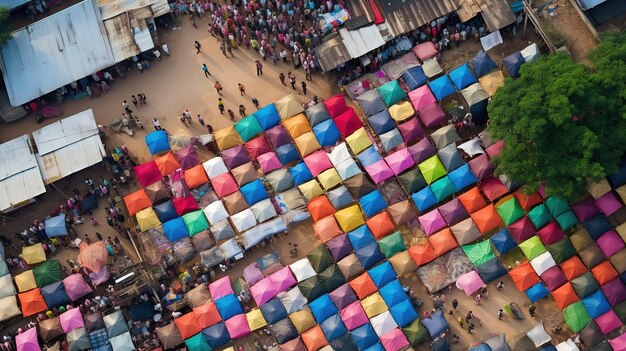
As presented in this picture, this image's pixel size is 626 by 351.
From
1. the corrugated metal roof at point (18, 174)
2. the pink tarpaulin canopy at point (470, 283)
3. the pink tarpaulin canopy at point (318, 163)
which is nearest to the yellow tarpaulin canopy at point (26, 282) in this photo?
the corrugated metal roof at point (18, 174)

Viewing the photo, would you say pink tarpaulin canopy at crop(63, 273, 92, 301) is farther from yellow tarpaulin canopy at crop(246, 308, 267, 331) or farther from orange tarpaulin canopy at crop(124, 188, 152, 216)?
yellow tarpaulin canopy at crop(246, 308, 267, 331)

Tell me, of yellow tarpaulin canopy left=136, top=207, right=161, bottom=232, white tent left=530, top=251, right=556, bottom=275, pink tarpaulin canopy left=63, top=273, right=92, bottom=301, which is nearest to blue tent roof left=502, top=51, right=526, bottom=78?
white tent left=530, top=251, right=556, bottom=275

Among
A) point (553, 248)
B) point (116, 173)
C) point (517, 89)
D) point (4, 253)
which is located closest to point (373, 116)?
point (517, 89)

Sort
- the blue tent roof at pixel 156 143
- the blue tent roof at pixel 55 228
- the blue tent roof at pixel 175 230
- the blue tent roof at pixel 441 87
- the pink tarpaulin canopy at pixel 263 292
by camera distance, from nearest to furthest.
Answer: the pink tarpaulin canopy at pixel 263 292 < the blue tent roof at pixel 175 230 < the blue tent roof at pixel 55 228 < the blue tent roof at pixel 441 87 < the blue tent roof at pixel 156 143

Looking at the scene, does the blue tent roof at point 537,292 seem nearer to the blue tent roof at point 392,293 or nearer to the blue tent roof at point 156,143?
the blue tent roof at point 392,293

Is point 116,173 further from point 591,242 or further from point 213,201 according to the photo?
point 591,242

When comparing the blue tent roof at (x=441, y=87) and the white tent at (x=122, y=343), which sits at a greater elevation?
the blue tent roof at (x=441, y=87)

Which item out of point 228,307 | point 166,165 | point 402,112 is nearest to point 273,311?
point 228,307
